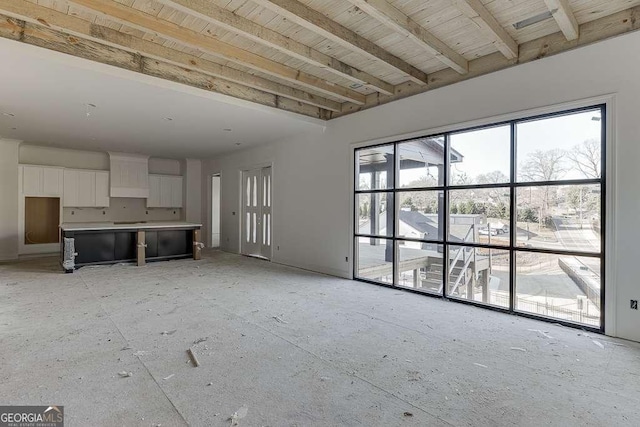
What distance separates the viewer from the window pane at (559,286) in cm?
329

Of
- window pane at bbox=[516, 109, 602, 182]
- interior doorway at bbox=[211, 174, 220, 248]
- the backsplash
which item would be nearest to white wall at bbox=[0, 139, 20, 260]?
the backsplash

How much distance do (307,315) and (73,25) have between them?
3634 millimetres

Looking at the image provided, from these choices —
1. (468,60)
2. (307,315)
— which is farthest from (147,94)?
(468,60)

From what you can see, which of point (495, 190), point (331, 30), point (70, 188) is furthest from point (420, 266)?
point (70, 188)

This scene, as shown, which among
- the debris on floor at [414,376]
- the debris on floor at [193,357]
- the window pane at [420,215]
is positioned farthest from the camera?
the window pane at [420,215]

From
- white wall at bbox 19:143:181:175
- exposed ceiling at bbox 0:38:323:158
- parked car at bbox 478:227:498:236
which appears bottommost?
parked car at bbox 478:227:498:236

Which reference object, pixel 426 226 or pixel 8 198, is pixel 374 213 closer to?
pixel 426 226

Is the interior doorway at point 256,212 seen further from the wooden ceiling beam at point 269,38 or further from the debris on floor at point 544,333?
the debris on floor at point 544,333

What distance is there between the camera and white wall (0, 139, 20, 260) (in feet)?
23.0

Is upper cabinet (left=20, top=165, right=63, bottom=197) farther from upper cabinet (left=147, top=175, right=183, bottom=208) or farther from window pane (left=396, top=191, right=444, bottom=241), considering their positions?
window pane (left=396, top=191, right=444, bottom=241)

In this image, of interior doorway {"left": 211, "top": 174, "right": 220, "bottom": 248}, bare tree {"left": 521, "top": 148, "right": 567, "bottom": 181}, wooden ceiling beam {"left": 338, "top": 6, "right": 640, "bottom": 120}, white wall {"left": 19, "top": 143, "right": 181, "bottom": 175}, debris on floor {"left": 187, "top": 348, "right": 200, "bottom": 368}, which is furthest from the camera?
interior doorway {"left": 211, "top": 174, "right": 220, "bottom": 248}

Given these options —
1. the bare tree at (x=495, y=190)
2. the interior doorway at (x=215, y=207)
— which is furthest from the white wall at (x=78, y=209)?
the bare tree at (x=495, y=190)

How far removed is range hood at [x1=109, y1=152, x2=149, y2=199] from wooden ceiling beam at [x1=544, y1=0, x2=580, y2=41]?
9.08 m

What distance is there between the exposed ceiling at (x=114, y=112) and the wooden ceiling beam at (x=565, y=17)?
11.7 feet
